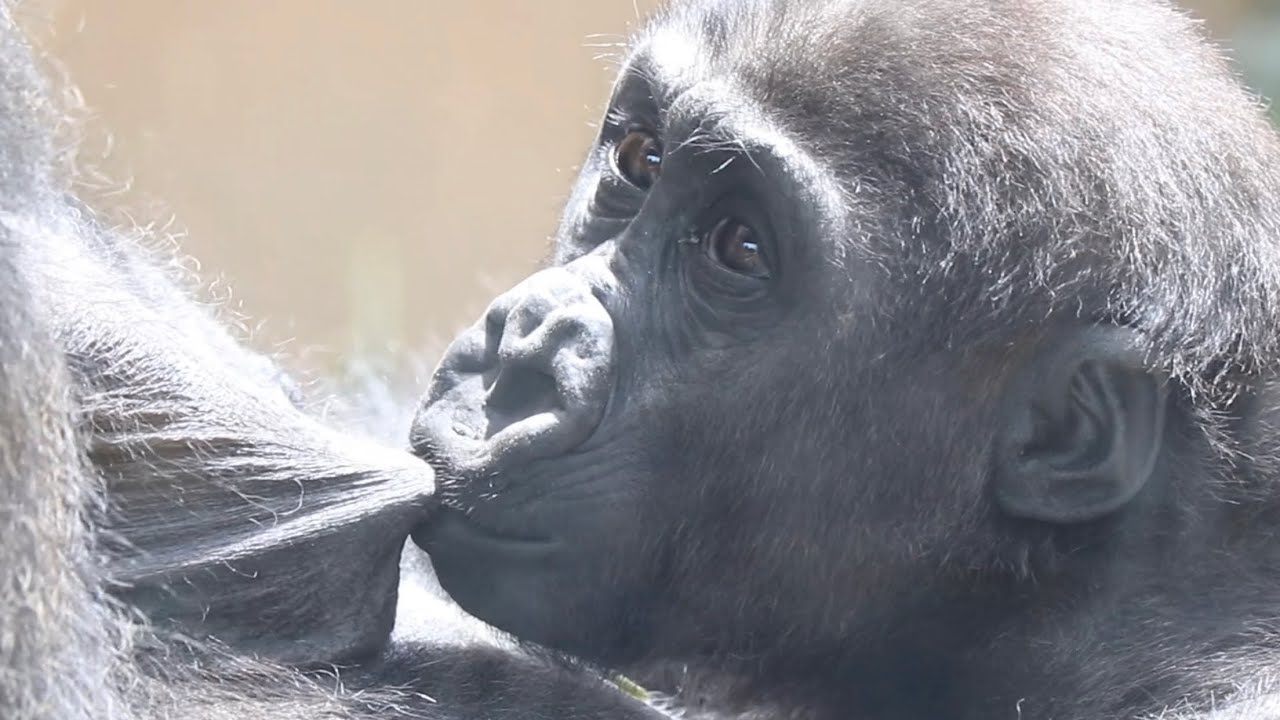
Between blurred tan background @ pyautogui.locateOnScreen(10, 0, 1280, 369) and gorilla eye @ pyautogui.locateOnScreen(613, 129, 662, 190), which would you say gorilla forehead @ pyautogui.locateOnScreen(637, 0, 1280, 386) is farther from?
blurred tan background @ pyautogui.locateOnScreen(10, 0, 1280, 369)

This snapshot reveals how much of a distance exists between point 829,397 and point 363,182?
8.44 ft

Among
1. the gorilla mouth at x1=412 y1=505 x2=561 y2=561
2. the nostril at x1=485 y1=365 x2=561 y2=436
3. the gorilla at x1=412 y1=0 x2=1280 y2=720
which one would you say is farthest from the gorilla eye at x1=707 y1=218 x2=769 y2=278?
the gorilla mouth at x1=412 y1=505 x2=561 y2=561

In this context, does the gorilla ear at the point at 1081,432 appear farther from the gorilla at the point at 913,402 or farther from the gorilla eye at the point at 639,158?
the gorilla eye at the point at 639,158

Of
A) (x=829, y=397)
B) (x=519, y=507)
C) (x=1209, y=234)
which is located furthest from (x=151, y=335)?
(x=1209, y=234)

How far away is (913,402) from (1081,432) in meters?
0.19

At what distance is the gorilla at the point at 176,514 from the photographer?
1475 mm

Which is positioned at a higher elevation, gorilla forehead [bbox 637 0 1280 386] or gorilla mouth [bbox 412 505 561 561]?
gorilla forehead [bbox 637 0 1280 386]

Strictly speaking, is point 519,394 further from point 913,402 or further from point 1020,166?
point 1020,166

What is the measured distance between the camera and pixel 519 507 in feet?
6.12

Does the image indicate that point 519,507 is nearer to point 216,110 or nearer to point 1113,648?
point 1113,648

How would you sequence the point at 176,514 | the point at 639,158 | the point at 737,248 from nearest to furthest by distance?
1. the point at 176,514
2. the point at 737,248
3. the point at 639,158

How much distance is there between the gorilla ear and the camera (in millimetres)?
1912

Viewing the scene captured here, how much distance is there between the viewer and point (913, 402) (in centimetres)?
196

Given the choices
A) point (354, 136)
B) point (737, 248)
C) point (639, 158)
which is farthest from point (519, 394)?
point (354, 136)
